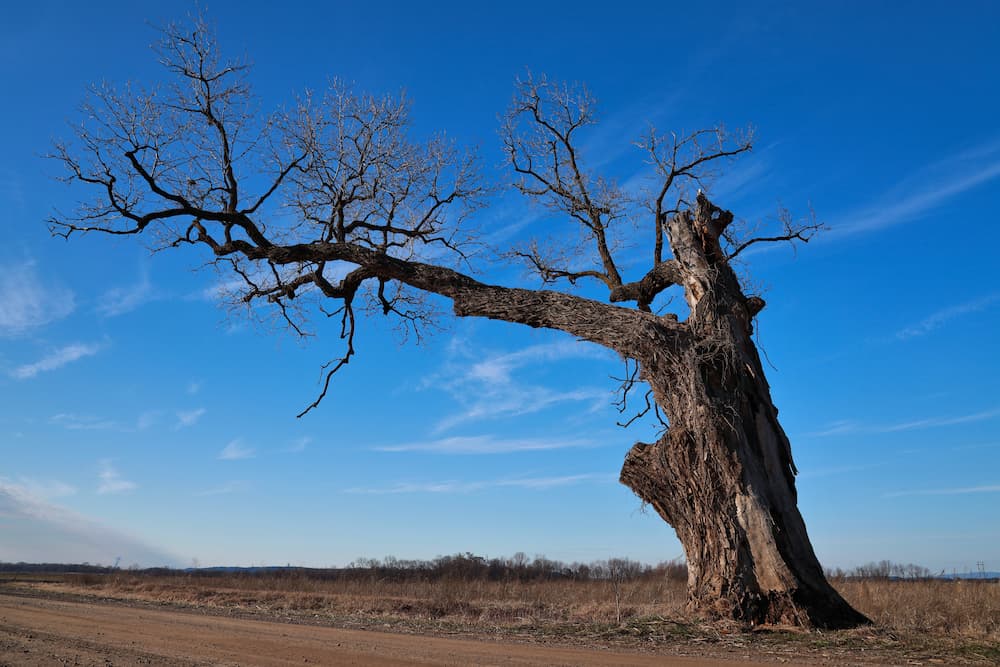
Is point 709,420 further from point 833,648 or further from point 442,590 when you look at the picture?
point 442,590

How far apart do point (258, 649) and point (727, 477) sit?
6.16 metres

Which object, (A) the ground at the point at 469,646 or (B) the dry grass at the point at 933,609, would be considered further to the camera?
(B) the dry grass at the point at 933,609

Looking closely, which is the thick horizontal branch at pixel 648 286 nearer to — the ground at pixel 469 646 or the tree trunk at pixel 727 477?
the tree trunk at pixel 727 477

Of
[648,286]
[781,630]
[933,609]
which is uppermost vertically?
[648,286]

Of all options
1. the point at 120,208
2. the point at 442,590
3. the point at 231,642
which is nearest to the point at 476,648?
the point at 231,642

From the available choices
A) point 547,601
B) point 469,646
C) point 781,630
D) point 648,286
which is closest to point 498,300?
point 648,286

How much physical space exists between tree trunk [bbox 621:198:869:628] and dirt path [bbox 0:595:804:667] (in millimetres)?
2573

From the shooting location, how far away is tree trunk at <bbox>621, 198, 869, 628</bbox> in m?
9.12

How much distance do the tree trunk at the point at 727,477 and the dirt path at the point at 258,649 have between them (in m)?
2.57

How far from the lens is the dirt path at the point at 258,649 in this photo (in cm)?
671

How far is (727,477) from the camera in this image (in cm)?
968

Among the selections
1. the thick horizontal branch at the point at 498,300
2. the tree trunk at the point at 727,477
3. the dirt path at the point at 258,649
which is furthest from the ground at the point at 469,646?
the thick horizontal branch at the point at 498,300

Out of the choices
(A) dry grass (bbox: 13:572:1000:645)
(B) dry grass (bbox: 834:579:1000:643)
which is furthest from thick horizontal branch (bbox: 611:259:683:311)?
(B) dry grass (bbox: 834:579:1000:643)

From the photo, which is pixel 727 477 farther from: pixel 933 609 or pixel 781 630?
pixel 933 609
